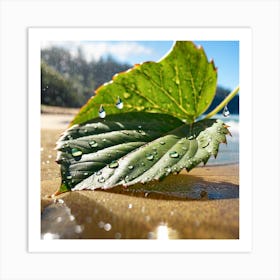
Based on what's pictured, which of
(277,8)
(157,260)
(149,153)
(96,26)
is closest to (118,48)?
(96,26)

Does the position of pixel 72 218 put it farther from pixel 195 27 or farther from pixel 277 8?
pixel 277 8

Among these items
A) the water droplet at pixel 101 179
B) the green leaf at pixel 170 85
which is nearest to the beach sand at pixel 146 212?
the water droplet at pixel 101 179

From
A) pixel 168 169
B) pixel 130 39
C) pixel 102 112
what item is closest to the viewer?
pixel 168 169

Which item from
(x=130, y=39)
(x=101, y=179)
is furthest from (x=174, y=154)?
(x=130, y=39)

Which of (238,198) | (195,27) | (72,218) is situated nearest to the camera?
(72,218)

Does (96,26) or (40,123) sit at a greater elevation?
(96,26)

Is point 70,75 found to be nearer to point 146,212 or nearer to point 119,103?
point 119,103
